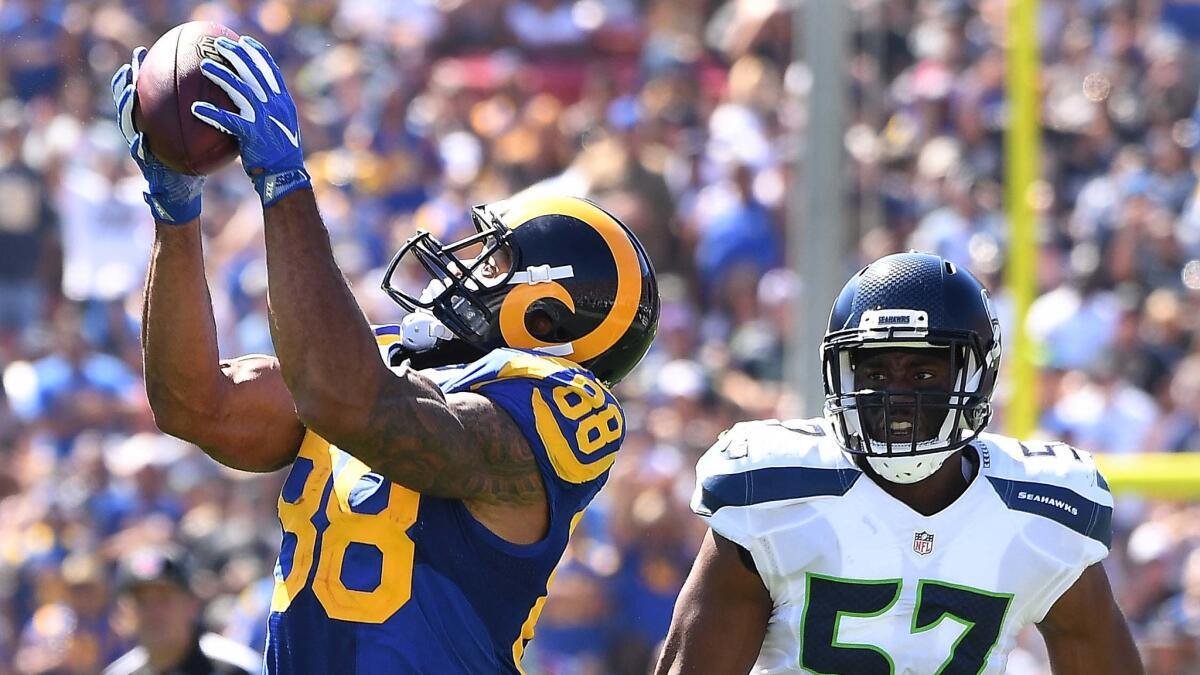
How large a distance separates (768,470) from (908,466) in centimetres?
23

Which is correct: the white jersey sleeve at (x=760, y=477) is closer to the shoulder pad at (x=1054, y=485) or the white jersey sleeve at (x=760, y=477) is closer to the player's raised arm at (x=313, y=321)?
the shoulder pad at (x=1054, y=485)

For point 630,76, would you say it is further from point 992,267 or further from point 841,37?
point 841,37

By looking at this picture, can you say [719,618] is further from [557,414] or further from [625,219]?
[625,219]

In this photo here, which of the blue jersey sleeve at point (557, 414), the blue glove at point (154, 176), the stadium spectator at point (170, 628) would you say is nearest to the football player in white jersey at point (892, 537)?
the blue jersey sleeve at point (557, 414)

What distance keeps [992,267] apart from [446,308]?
5.63 metres

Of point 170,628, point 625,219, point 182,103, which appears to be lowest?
point 170,628

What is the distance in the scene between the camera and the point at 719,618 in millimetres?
3168

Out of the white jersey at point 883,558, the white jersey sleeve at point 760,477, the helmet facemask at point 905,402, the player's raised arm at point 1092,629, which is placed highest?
the helmet facemask at point 905,402

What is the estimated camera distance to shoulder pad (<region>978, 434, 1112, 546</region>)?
3232 mm

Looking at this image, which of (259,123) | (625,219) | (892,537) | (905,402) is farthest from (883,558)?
(625,219)

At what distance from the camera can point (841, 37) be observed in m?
6.28

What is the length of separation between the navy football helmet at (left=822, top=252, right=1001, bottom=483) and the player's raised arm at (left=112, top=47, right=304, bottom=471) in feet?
2.96

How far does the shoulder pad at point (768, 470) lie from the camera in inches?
126

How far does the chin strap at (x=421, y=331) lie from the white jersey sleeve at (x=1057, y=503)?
99cm
